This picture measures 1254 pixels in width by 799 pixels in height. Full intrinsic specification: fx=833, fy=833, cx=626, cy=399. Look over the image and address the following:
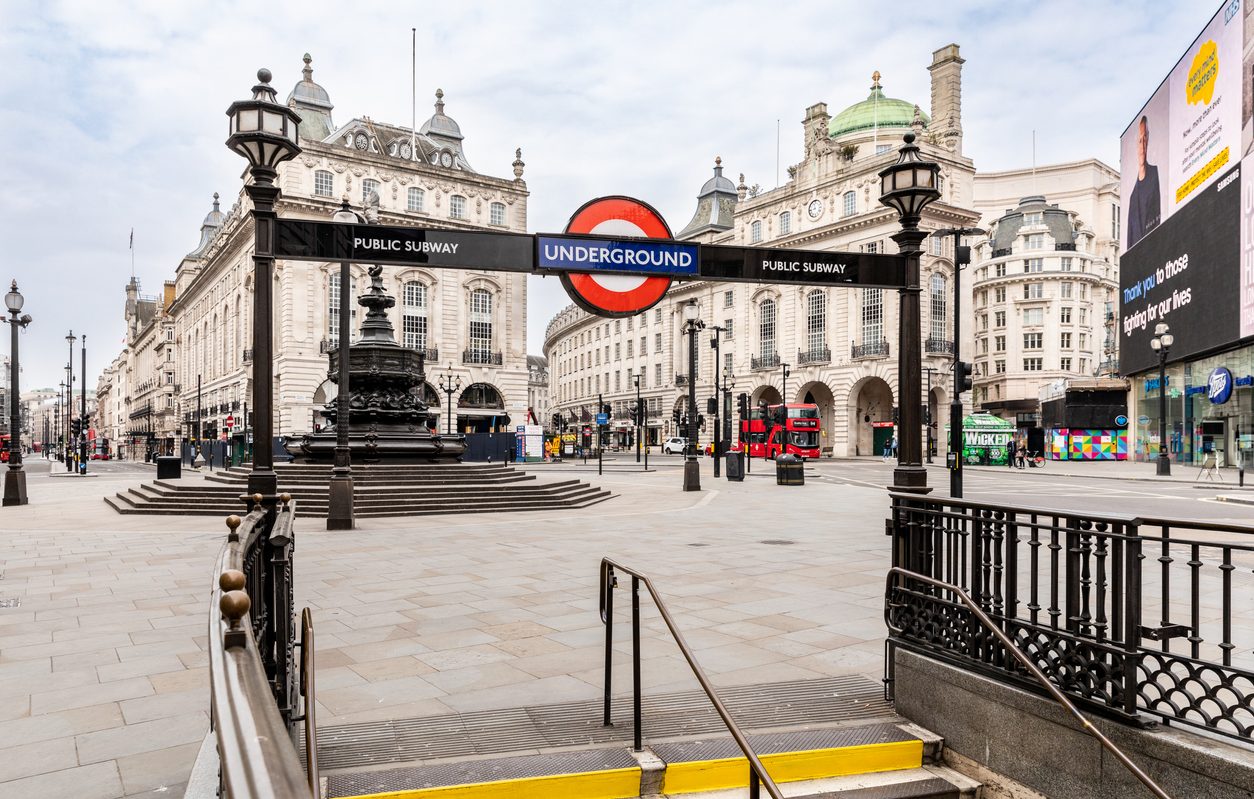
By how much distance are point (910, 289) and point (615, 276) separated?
8.59 feet

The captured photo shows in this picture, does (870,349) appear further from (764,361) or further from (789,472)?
(789,472)

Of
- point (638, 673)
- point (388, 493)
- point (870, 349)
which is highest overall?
point (870, 349)

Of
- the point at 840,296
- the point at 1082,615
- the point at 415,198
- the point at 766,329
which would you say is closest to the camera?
the point at 1082,615

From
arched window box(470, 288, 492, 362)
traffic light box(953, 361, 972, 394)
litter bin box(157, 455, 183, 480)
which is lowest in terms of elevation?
litter bin box(157, 455, 183, 480)

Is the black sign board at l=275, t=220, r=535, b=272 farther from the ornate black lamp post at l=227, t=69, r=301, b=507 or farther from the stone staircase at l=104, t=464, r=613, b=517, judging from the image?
the stone staircase at l=104, t=464, r=613, b=517

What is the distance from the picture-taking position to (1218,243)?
35094 millimetres

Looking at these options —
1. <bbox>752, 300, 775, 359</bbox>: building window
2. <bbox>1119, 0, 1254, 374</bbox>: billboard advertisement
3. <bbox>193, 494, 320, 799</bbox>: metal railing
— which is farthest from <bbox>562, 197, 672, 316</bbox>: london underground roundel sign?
<bbox>752, 300, 775, 359</bbox>: building window

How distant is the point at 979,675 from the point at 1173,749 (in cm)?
109

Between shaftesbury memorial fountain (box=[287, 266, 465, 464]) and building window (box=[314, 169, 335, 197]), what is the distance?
3583 centimetres

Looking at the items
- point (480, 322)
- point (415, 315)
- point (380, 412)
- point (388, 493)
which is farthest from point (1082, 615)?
point (480, 322)

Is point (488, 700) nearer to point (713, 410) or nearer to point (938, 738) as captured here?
point (938, 738)

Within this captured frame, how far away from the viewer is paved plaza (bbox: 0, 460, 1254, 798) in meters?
4.85

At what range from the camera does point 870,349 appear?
60.3m

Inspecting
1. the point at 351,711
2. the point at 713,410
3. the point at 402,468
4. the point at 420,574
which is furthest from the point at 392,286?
the point at 351,711
